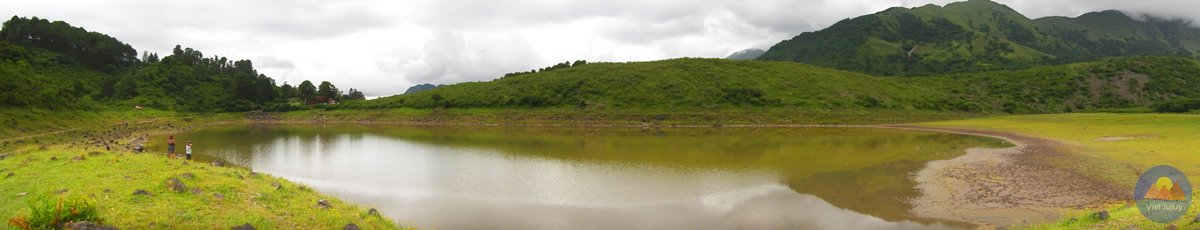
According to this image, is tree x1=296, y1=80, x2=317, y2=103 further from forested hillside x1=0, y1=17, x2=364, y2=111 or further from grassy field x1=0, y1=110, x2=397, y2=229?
grassy field x1=0, y1=110, x2=397, y2=229

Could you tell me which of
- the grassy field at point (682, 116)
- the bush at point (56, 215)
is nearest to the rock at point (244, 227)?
the bush at point (56, 215)

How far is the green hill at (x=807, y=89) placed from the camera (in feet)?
329

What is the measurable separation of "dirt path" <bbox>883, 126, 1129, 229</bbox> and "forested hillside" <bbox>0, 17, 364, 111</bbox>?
426 ft

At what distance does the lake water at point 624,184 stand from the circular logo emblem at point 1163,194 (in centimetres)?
476

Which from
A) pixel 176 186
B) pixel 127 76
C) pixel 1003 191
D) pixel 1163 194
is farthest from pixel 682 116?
pixel 127 76

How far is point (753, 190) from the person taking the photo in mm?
24500

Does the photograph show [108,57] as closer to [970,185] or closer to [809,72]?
[809,72]

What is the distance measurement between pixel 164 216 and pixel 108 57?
168 m

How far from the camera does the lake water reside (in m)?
19.1

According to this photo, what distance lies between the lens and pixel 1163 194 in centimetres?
1759

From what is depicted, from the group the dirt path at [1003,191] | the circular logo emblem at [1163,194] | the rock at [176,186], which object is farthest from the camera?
the dirt path at [1003,191]

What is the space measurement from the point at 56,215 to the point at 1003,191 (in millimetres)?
29590

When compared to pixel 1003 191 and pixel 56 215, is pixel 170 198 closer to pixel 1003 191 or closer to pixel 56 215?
pixel 56 215

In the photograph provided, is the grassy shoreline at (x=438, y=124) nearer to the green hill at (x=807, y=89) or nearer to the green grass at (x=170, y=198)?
the green grass at (x=170, y=198)
